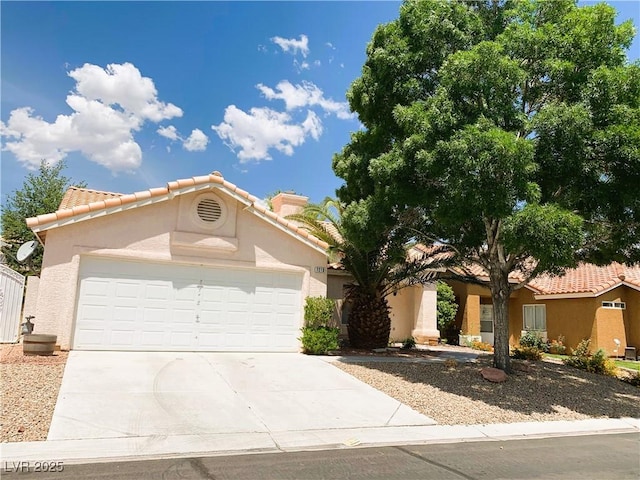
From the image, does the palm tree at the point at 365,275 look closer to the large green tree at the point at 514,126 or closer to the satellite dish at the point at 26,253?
the large green tree at the point at 514,126

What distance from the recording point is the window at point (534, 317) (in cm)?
2311

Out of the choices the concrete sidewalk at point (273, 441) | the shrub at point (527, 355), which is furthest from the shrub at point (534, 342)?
the concrete sidewalk at point (273, 441)

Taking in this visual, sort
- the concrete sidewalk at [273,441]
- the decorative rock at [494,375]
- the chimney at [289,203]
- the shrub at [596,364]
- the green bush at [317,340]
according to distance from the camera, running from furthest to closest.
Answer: the chimney at [289,203] < the shrub at [596,364] < the green bush at [317,340] < the decorative rock at [494,375] < the concrete sidewalk at [273,441]

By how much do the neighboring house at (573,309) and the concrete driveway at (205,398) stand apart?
12.4 m

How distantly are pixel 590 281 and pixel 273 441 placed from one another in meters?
18.8

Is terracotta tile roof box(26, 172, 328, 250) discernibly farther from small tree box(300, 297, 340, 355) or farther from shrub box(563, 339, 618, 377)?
shrub box(563, 339, 618, 377)

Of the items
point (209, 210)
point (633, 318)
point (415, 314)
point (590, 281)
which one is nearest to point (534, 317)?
point (590, 281)

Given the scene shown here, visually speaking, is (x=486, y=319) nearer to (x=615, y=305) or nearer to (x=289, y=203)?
(x=615, y=305)

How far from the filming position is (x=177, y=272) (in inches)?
A: 535

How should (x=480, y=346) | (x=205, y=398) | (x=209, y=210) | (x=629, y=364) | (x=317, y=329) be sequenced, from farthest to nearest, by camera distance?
(x=480, y=346)
(x=629, y=364)
(x=317, y=329)
(x=209, y=210)
(x=205, y=398)

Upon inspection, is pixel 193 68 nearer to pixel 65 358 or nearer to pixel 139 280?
pixel 139 280

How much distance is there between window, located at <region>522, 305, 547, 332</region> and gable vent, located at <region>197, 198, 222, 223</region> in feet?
54.6

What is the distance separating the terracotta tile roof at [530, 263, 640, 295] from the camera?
20422 mm

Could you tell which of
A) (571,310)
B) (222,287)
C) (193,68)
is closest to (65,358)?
(222,287)
